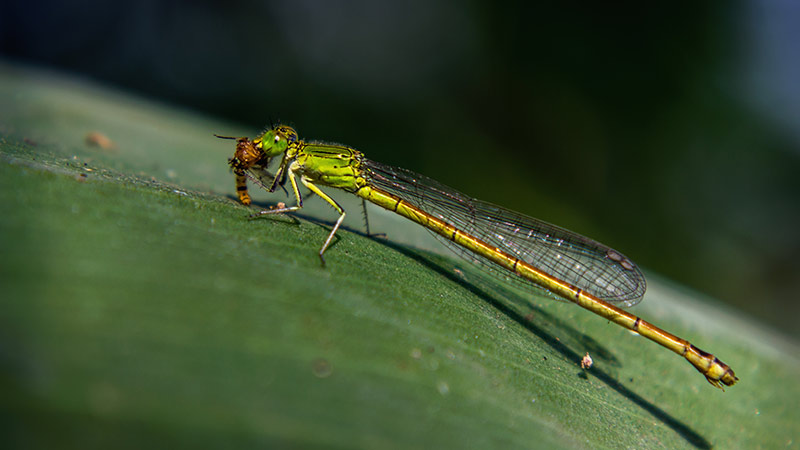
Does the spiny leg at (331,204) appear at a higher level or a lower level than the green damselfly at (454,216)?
lower

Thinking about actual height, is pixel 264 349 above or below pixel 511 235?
below

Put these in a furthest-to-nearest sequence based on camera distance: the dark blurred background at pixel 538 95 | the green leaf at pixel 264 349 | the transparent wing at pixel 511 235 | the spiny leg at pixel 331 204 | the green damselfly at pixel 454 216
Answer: the dark blurred background at pixel 538 95 < the transparent wing at pixel 511 235 < the green damselfly at pixel 454 216 < the spiny leg at pixel 331 204 < the green leaf at pixel 264 349

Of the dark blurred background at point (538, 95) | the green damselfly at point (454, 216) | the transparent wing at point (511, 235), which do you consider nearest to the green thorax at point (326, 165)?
the green damselfly at point (454, 216)

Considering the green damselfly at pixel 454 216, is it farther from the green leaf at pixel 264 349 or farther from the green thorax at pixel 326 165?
the green leaf at pixel 264 349

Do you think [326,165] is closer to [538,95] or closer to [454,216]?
[454,216]

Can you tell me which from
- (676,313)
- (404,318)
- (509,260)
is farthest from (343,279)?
(676,313)

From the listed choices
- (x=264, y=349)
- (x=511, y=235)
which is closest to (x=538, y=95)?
(x=511, y=235)

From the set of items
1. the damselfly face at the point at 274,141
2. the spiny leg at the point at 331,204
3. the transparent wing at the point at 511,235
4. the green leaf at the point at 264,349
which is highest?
the transparent wing at the point at 511,235
